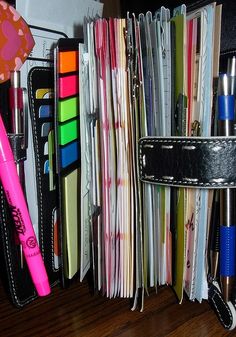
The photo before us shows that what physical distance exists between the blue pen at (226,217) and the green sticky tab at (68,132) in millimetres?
157

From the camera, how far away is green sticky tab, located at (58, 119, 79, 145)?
0.40m

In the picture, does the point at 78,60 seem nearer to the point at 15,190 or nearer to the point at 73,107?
the point at 73,107

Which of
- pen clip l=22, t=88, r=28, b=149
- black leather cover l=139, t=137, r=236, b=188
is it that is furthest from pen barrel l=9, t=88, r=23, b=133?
black leather cover l=139, t=137, r=236, b=188

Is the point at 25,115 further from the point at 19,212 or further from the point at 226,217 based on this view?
the point at 226,217

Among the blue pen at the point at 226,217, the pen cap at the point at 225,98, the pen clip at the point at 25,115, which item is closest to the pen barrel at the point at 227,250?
the blue pen at the point at 226,217

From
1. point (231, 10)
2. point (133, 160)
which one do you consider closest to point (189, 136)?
point (133, 160)

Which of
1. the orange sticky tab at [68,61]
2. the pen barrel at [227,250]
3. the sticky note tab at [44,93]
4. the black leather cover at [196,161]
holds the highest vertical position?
the orange sticky tab at [68,61]

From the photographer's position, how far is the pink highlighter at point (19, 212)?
0.37m

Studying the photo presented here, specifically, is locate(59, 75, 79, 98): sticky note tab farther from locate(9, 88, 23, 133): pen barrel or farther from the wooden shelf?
the wooden shelf

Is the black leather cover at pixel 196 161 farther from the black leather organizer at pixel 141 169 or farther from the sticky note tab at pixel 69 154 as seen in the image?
the sticky note tab at pixel 69 154

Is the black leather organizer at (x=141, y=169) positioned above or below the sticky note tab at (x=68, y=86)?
below

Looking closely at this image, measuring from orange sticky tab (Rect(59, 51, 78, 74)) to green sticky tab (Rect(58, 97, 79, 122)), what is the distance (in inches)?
1.2

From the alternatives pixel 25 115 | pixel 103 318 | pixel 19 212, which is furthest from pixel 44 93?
pixel 103 318

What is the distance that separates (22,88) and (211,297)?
30cm
